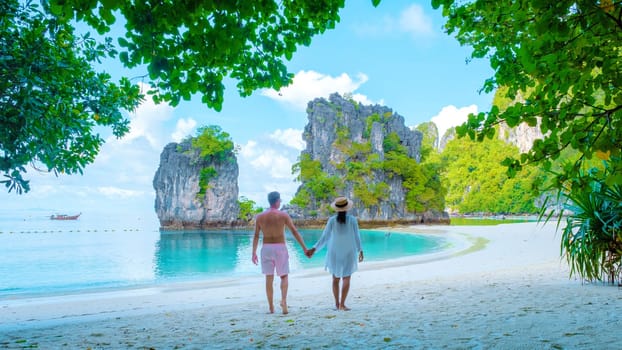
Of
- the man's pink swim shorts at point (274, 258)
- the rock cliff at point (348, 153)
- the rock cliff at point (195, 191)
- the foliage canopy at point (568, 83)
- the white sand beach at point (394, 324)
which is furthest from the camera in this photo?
the rock cliff at point (195, 191)

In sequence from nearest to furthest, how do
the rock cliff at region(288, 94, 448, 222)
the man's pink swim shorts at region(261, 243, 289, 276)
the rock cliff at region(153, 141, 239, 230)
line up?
1. the man's pink swim shorts at region(261, 243, 289, 276)
2. the rock cliff at region(288, 94, 448, 222)
3. the rock cliff at region(153, 141, 239, 230)

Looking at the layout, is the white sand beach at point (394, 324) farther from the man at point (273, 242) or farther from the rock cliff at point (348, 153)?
the rock cliff at point (348, 153)

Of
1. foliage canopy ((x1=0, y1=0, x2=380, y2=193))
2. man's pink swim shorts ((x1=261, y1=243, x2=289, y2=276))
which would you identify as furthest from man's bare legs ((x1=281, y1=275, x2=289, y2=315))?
foliage canopy ((x1=0, y1=0, x2=380, y2=193))

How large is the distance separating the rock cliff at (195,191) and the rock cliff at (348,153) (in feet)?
30.1

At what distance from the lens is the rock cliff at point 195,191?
52875 mm

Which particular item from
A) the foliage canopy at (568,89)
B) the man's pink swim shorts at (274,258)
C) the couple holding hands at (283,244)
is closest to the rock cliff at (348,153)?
the couple holding hands at (283,244)

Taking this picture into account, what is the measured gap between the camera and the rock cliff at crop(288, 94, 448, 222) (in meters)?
51.5

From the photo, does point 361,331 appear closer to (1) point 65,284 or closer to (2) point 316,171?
(1) point 65,284

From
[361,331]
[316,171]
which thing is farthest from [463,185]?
[361,331]

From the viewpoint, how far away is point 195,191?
173ft

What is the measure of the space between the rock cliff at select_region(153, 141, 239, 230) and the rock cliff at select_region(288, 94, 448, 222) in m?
9.19

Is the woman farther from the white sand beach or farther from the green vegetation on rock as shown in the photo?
the green vegetation on rock

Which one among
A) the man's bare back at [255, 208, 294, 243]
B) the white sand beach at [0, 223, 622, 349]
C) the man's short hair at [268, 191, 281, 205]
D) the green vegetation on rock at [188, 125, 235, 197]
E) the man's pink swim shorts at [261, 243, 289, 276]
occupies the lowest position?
the white sand beach at [0, 223, 622, 349]

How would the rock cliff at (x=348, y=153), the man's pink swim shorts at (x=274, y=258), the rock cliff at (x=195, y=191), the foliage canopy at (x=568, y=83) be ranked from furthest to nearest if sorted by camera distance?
1. the rock cliff at (x=195, y=191)
2. the rock cliff at (x=348, y=153)
3. the man's pink swim shorts at (x=274, y=258)
4. the foliage canopy at (x=568, y=83)
